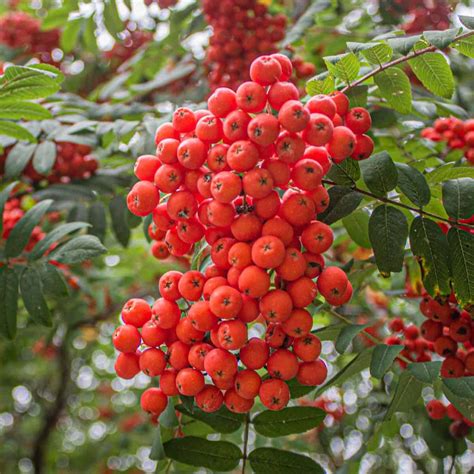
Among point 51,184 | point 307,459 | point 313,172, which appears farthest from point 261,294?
point 51,184

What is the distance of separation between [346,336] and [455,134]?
116 cm

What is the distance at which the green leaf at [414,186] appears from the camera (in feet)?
5.57

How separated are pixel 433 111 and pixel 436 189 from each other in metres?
0.87

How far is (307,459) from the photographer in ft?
6.12

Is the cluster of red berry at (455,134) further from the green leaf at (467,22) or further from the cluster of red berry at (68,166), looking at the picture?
the cluster of red berry at (68,166)

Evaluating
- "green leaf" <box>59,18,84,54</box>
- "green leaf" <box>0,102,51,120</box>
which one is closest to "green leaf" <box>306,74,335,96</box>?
"green leaf" <box>0,102,51,120</box>

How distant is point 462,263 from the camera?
165 cm

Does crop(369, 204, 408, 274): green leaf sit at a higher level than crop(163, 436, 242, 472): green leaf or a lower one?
higher

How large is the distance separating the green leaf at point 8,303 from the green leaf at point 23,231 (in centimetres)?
13

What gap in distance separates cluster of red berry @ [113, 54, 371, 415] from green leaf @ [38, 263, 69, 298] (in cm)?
67

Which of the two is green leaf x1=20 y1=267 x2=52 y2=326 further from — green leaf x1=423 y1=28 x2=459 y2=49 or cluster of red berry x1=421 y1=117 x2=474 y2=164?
cluster of red berry x1=421 y1=117 x2=474 y2=164

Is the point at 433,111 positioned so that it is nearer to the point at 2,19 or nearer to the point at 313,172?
the point at 313,172

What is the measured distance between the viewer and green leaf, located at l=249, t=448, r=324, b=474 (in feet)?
6.05

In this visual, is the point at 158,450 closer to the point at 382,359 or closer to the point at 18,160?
the point at 382,359
